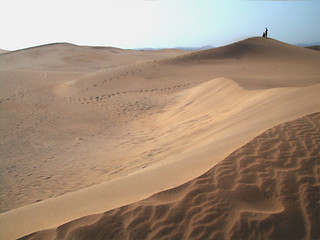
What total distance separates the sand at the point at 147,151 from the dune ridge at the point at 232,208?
12mm

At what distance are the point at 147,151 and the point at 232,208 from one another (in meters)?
3.82

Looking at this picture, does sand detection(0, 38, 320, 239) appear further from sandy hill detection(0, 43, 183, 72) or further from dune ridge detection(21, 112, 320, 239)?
sandy hill detection(0, 43, 183, 72)

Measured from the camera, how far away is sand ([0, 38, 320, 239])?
92.6 inches

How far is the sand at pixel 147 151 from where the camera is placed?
2.35 metres

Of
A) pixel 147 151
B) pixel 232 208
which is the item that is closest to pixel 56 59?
pixel 147 151

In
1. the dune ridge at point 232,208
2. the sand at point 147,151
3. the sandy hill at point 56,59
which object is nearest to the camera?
the dune ridge at point 232,208

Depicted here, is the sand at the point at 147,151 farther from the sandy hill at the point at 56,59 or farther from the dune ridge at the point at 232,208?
the sandy hill at the point at 56,59

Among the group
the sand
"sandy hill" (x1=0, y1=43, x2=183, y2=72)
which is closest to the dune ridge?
the sand

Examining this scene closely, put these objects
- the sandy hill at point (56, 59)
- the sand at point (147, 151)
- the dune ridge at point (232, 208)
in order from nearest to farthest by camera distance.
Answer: the dune ridge at point (232, 208) → the sand at point (147, 151) → the sandy hill at point (56, 59)

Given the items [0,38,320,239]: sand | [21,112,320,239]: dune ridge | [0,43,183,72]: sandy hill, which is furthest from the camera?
[0,43,183,72]: sandy hill

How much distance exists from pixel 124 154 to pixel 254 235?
4.68 metres

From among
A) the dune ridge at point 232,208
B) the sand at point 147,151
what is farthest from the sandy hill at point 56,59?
the dune ridge at point 232,208

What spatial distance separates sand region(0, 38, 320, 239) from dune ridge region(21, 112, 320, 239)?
0.04 feet

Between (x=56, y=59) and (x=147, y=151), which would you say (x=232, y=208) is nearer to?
(x=147, y=151)
